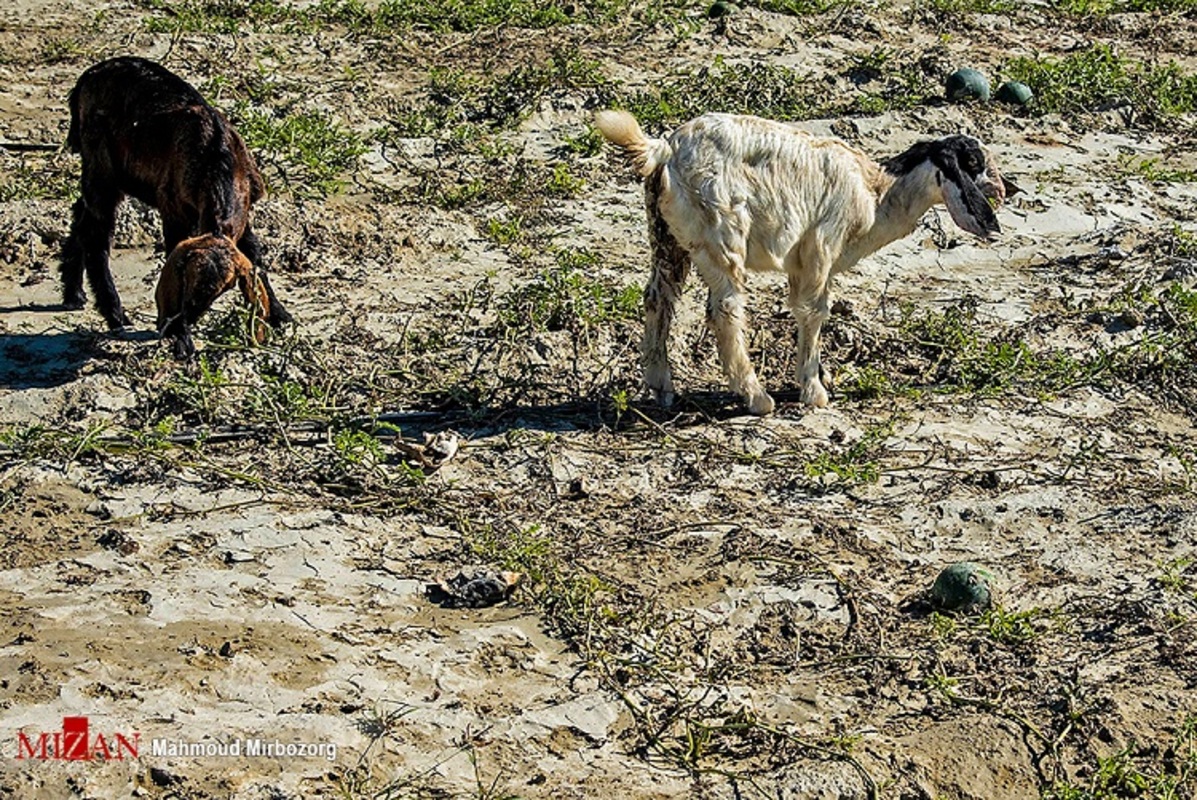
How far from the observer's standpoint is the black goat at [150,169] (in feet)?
26.4

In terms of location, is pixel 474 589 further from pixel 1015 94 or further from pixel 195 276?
pixel 1015 94

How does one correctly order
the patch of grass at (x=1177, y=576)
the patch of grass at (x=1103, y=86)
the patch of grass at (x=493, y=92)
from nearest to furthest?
1. the patch of grass at (x=1177, y=576)
2. the patch of grass at (x=493, y=92)
3. the patch of grass at (x=1103, y=86)

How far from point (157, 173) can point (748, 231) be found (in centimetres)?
309

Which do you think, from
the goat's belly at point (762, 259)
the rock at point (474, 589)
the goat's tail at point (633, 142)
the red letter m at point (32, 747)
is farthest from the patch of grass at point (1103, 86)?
the red letter m at point (32, 747)

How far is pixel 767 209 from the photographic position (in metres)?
7.78

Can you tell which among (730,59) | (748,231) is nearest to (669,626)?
(748,231)

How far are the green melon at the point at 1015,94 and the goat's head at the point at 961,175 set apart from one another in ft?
13.1

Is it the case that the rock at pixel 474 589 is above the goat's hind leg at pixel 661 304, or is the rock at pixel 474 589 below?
below

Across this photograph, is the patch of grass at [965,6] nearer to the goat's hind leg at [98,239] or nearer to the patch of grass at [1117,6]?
the patch of grass at [1117,6]

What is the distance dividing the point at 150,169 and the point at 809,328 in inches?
139

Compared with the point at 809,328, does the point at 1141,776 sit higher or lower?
lower

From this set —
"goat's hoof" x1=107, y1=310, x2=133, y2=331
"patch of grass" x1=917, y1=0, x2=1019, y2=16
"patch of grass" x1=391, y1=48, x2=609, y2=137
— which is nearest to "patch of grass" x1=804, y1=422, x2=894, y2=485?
"goat's hoof" x1=107, y1=310, x2=133, y2=331

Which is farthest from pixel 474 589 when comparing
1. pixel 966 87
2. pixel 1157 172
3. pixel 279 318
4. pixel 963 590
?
pixel 966 87

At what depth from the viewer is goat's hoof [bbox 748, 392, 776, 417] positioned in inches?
322
